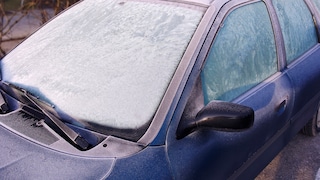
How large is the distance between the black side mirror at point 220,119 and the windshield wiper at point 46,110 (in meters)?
0.45

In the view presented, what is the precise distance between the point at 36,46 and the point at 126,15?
614 mm

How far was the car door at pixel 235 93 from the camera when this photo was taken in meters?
1.72

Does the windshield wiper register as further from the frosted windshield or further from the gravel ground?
the gravel ground

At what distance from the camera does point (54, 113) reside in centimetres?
182

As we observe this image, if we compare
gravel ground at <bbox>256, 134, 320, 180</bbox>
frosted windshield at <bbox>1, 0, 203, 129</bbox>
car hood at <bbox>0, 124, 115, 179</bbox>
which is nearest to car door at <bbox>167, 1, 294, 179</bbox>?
frosted windshield at <bbox>1, 0, 203, 129</bbox>

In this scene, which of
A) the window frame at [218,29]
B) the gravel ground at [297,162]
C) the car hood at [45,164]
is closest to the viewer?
the car hood at [45,164]

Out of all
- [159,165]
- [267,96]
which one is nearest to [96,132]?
[159,165]

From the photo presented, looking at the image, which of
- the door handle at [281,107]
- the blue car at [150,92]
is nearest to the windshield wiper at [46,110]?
the blue car at [150,92]

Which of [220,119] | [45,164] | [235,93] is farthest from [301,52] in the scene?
[45,164]

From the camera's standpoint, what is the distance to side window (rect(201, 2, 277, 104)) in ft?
6.34

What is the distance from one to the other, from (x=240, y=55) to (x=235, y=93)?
241 millimetres

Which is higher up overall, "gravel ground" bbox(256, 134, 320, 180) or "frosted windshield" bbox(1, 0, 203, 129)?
"frosted windshield" bbox(1, 0, 203, 129)

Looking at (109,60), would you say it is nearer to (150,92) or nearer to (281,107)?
(150,92)

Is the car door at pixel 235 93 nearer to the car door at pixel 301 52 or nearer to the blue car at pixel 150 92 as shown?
the blue car at pixel 150 92
